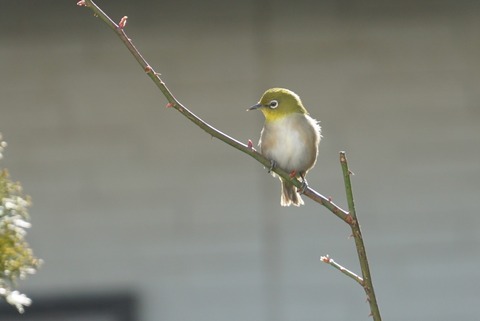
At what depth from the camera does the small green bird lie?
9.49 feet

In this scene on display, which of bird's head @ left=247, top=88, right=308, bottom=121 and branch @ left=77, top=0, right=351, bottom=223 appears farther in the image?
bird's head @ left=247, top=88, right=308, bottom=121

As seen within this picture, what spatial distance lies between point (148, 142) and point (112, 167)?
226 mm

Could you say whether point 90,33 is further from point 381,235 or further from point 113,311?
point 381,235

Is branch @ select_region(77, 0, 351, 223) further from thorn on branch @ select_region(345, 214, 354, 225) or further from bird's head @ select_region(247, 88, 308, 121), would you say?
bird's head @ select_region(247, 88, 308, 121)

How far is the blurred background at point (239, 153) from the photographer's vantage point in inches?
215

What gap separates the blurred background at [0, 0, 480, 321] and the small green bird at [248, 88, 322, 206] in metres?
2.38

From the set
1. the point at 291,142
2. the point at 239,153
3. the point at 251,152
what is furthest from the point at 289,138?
the point at 239,153

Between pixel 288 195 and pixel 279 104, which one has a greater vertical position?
pixel 279 104

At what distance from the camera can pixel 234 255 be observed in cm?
548

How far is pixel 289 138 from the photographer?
117 inches

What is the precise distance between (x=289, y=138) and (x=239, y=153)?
2510mm

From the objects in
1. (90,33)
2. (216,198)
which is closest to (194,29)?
(90,33)

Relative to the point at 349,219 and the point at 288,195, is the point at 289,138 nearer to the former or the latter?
the point at 288,195

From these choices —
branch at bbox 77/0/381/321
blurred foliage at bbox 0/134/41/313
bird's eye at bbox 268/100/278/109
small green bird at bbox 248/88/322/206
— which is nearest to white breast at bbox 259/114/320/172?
small green bird at bbox 248/88/322/206
